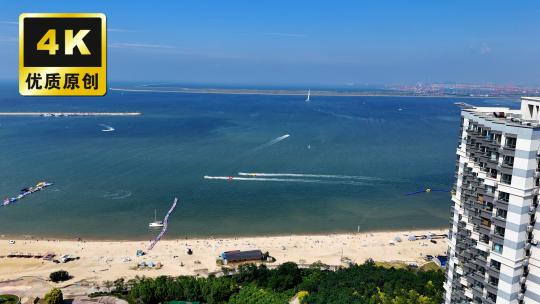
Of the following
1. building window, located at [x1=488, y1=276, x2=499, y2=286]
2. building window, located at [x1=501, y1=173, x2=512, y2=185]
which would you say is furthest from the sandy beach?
building window, located at [x1=501, y1=173, x2=512, y2=185]

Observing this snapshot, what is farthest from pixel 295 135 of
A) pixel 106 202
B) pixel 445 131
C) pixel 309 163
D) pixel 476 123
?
pixel 476 123

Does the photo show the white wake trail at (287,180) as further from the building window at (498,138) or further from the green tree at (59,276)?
the building window at (498,138)

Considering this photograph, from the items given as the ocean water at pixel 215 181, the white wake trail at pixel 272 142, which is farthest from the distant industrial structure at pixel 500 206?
the white wake trail at pixel 272 142

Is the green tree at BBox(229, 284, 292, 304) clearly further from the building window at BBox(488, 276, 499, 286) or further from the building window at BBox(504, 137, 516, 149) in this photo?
the building window at BBox(504, 137, 516, 149)

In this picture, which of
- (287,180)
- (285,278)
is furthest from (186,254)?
(287,180)

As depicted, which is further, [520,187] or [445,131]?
[445,131]

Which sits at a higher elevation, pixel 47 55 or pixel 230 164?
pixel 47 55

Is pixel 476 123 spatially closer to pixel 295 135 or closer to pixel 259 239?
pixel 259 239
